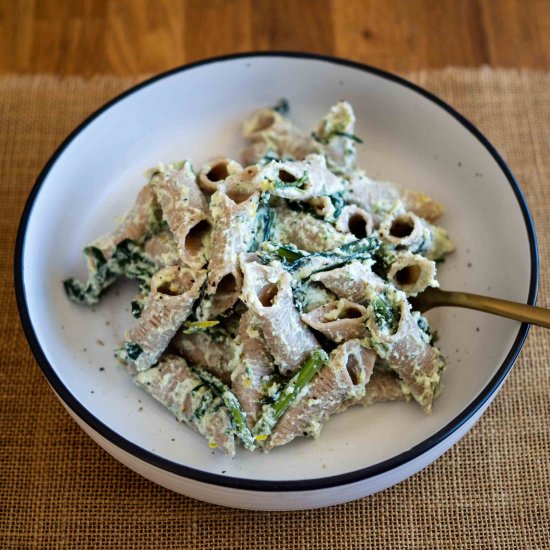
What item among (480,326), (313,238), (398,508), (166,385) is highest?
(313,238)

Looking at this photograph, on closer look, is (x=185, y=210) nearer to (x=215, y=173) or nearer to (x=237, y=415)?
(x=215, y=173)

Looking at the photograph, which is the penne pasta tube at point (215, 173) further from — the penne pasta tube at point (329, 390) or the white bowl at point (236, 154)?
the penne pasta tube at point (329, 390)

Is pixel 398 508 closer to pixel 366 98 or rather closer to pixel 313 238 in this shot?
pixel 313 238

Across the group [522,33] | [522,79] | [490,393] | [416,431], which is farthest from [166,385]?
[522,33]

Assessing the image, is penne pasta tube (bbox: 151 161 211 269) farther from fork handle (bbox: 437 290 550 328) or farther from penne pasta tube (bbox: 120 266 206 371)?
fork handle (bbox: 437 290 550 328)

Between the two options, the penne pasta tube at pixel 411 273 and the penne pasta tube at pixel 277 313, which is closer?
the penne pasta tube at pixel 277 313

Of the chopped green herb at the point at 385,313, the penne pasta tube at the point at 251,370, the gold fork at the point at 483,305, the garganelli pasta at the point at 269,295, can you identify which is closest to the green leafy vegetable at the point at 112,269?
the garganelli pasta at the point at 269,295

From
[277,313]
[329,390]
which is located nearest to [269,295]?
[277,313]
